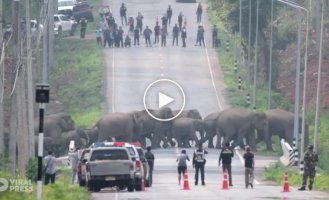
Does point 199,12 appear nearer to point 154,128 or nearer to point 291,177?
point 154,128

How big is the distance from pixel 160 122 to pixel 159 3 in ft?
181

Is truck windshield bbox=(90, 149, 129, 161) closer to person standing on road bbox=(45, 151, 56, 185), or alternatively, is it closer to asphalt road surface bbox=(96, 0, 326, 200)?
person standing on road bbox=(45, 151, 56, 185)

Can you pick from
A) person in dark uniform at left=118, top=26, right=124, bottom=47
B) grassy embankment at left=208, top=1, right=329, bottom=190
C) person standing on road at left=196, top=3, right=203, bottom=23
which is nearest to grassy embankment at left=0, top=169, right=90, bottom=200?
grassy embankment at left=208, top=1, right=329, bottom=190

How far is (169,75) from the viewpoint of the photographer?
103938 mm

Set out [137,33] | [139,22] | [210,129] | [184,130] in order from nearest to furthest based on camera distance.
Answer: [184,130] → [210,129] → [137,33] → [139,22]

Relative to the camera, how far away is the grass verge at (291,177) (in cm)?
5728

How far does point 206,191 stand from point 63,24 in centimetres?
6540

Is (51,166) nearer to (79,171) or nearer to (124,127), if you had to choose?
(79,171)

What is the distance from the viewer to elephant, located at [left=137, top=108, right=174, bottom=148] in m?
80.1

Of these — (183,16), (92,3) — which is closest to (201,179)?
(183,16)

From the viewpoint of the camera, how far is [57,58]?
4304 inches

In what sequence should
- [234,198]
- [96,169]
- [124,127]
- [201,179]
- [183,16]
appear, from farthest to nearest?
[183,16]
[124,127]
[201,179]
[96,169]
[234,198]
